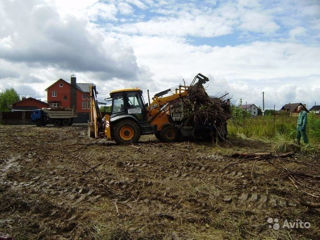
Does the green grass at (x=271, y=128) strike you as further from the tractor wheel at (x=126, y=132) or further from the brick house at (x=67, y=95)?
the brick house at (x=67, y=95)

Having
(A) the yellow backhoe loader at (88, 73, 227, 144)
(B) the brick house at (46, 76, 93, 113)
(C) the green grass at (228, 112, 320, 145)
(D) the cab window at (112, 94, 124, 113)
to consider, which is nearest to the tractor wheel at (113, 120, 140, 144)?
(A) the yellow backhoe loader at (88, 73, 227, 144)

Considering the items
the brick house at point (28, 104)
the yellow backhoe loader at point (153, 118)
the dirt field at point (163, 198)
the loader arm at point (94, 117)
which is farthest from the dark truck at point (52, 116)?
the brick house at point (28, 104)

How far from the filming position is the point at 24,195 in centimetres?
497

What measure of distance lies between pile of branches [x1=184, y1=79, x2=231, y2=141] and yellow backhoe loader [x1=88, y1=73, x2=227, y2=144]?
0.04 metres

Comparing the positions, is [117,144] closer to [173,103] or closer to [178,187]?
[173,103]

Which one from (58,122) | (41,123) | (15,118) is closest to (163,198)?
(41,123)

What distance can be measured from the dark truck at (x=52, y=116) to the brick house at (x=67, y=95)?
25.3 metres

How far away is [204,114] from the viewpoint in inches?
453

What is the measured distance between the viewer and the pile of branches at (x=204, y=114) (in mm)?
11562

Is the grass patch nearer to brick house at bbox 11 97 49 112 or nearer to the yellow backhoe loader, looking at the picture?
the yellow backhoe loader

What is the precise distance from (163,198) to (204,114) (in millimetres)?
7071

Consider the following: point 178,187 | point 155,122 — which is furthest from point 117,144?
point 178,187

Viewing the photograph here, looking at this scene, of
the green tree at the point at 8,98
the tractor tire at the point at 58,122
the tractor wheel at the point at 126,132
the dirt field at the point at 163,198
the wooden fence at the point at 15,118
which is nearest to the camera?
the dirt field at the point at 163,198

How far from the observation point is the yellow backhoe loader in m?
11.8
